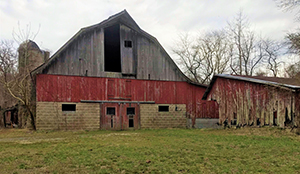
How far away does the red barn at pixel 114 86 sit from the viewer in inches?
656

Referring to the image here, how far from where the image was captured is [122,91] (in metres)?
18.6

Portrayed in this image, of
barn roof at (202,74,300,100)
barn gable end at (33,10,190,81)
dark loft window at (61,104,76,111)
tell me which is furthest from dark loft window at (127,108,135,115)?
barn roof at (202,74,300,100)

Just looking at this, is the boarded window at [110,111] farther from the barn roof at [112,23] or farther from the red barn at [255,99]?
the red barn at [255,99]

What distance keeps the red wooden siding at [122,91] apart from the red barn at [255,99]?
6.84 feet

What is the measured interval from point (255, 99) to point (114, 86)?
32.1ft

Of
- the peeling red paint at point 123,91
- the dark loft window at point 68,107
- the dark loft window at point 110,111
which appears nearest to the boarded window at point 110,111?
the dark loft window at point 110,111

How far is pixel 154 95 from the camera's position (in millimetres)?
19484

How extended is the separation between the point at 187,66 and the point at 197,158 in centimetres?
3281

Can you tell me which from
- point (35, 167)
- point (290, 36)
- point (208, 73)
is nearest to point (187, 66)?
point (208, 73)

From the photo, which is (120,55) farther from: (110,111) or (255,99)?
(255,99)

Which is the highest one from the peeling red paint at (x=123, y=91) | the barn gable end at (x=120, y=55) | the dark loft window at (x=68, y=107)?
the barn gable end at (x=120, y=55)

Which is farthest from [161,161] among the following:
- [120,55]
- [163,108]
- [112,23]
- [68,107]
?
[112,23]

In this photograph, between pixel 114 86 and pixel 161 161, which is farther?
pixel 114 86

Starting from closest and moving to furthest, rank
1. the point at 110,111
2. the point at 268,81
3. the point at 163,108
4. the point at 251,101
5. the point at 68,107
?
the point at 268,81 → the point at 251,101 → the point at 68,107 → the point at 110,111 → the point at 163,108
